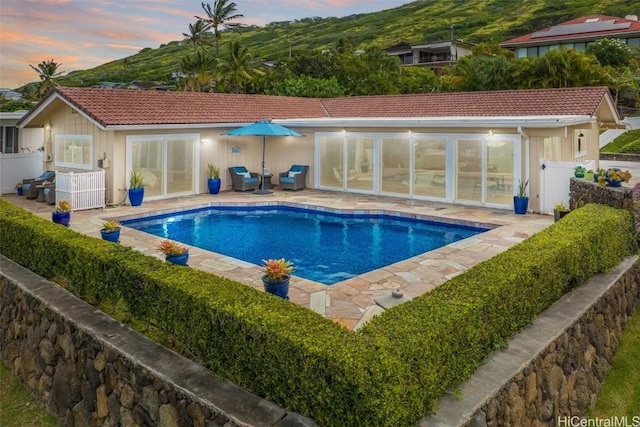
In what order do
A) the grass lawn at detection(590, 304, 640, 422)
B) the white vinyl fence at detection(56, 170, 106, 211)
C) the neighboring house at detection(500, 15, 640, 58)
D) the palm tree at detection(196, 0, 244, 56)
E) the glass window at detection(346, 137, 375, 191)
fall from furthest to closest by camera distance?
1. the neighboring house at detection(500, 15, 640, 58)
2. the palm tree at detection(196, 0, 244, 56)
3. the glass window at detection(346, 137, 375, 191)
4. the white vinyl fence at detection(56, 170, 106, 211)
5. the grass lawn at detection(590, 304, 640, 422)

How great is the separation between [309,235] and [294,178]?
660 cm

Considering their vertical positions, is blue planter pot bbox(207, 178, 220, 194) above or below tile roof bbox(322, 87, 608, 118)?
below

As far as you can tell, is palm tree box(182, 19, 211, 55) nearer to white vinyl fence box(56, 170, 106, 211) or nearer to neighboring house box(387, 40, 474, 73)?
neighboring house box(387, 40, 474, 73)

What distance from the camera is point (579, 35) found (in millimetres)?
60312

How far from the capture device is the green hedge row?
11.3 feet

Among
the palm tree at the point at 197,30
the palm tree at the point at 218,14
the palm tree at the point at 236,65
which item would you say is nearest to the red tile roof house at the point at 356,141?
the palm tree at the point at 236,65

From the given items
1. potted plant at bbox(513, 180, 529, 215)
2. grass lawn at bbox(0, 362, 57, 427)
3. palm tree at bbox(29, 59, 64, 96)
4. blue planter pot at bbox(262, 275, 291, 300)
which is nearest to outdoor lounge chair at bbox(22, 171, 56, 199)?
grass lawn at bbox(0, 362, 57, 427)

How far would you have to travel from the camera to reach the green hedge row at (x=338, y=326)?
3459 millimetres

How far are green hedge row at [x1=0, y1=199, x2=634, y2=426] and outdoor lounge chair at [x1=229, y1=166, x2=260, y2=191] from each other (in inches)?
455

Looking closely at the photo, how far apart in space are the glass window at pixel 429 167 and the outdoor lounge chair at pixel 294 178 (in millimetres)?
4828

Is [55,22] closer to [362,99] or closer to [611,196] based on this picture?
[362,99]

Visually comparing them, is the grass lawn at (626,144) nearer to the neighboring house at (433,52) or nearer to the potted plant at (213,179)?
the potted plant at (213,179)

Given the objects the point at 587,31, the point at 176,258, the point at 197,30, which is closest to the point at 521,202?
the point at 176,258

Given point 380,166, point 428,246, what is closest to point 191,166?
point 380,166
